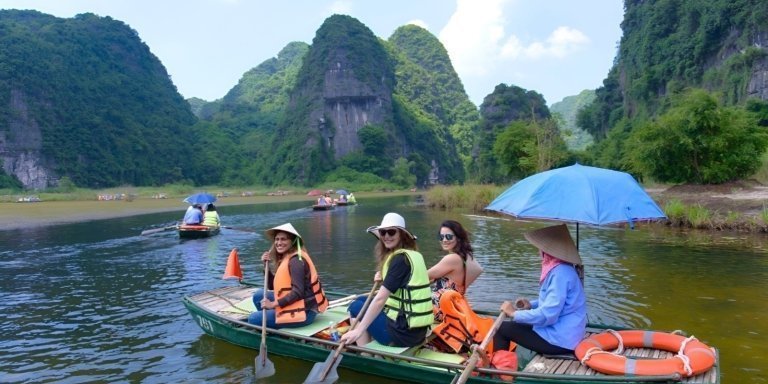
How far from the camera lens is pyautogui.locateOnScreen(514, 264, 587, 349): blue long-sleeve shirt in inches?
197

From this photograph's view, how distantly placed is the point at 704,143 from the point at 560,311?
2213 centimetres

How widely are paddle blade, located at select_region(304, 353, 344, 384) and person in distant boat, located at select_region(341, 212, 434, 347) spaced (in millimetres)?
258

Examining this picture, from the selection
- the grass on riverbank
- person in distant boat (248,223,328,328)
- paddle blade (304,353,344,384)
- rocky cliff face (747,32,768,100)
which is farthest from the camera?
the grass on riverbank

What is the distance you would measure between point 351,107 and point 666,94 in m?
62.7

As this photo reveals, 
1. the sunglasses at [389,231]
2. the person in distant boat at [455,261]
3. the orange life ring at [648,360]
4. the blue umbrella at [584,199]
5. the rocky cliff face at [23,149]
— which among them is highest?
the rocky cliff face at [23,149]

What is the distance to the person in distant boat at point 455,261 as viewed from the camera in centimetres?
617

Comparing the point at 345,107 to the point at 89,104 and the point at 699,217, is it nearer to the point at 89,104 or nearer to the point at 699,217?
the point at 89,104

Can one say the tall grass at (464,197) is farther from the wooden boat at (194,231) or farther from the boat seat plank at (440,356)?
the boat seat plank at (440,356)

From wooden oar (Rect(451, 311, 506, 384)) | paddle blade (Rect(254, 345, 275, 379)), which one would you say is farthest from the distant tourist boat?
wooden oar (Rect(451, 311, 506, 384))

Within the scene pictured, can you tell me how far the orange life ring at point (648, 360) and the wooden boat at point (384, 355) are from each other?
0.07 m

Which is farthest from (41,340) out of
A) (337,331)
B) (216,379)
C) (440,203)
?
(440,203)

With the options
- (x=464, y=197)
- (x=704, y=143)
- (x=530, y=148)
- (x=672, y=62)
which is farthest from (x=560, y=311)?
(x=672, y=62)

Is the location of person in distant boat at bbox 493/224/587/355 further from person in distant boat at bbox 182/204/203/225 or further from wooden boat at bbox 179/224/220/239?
person in distant boat at bbox 182/204/203/225

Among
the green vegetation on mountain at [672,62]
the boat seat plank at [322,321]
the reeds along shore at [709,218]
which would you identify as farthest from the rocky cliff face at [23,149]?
the boat seat plank at [322,321]
